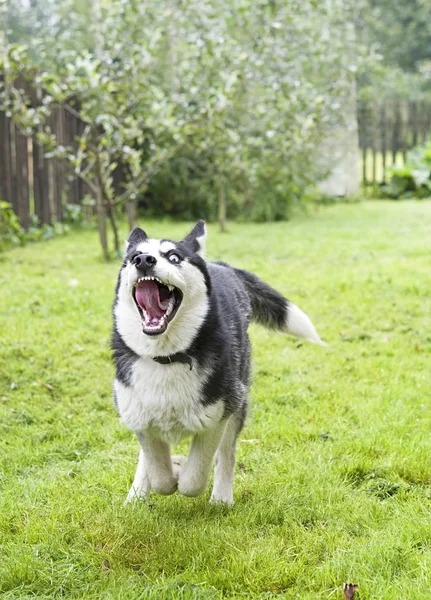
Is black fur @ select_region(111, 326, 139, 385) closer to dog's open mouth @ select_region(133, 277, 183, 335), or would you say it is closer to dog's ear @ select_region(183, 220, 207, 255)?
dog's open mouth @ select_region(133, 277, 183, 335)

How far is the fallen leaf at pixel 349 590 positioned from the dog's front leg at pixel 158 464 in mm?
862

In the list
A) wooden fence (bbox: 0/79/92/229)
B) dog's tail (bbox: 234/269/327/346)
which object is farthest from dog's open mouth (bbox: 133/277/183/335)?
wooden fence (bbox: 0/79/92/229)

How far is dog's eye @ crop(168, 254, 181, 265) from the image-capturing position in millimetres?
2828

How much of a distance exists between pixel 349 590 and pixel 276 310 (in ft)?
5.41

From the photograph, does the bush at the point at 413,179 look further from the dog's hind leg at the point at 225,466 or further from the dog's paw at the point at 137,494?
the dog's paw at the point at 137,494

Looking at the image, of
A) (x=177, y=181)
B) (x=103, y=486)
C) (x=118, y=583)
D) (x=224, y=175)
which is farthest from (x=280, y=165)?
(x=118, y=583)

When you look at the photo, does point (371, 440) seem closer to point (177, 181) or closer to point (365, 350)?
point (365, 350)

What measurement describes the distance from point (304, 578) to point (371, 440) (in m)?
1.31

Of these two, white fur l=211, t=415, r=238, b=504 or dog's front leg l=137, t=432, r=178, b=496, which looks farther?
white fur l=211, t=415, r=238, b=504

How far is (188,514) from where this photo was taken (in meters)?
3.05

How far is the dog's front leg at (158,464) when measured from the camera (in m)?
2.96

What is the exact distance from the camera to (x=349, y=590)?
7.91 ft

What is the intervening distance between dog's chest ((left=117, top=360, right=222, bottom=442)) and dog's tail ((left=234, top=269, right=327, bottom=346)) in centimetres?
101

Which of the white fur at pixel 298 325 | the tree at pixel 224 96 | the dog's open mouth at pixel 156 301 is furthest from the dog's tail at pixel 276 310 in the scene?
the tree at pixel 224 96
